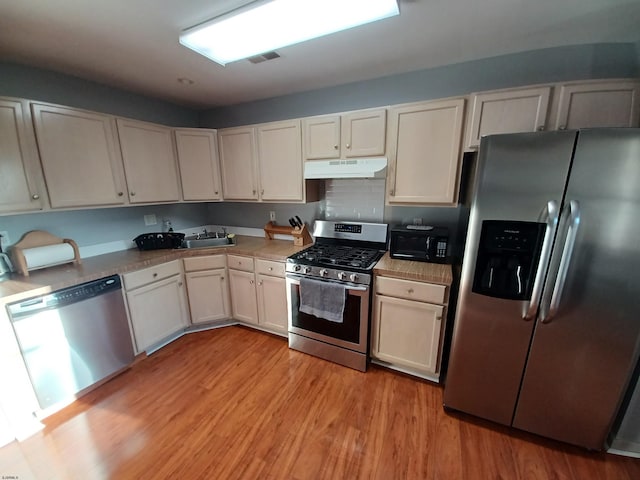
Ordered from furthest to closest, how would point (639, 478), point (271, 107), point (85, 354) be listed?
point (271, 107) → point (85, 354) → point (639, 478)

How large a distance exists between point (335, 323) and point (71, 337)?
1.96 m

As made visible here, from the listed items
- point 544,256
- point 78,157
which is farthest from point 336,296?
point 78,157

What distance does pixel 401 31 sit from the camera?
1.58 metres

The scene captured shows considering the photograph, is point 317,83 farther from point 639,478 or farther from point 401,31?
point 639,478

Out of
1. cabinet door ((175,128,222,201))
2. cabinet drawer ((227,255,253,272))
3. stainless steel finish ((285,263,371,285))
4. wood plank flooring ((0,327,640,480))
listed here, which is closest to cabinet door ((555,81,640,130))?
stainless steel finish ((285,263,371,285))

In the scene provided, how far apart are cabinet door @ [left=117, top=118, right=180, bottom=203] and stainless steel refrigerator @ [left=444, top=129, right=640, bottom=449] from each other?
2.80m

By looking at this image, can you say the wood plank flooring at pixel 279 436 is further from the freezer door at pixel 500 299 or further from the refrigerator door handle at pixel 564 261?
the refrigerator door handle at pixel 564 261

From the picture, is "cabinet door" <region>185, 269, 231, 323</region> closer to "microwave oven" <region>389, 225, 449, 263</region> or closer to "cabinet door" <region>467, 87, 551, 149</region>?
"microwave oven" <region>389, 225, 449, 263</region>

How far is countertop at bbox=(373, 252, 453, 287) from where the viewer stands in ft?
5.77

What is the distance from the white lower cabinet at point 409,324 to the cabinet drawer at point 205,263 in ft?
5.43

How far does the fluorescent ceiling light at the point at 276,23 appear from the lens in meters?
1.24

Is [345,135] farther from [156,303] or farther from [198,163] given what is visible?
[156,303]

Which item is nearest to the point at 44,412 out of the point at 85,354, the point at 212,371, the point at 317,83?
the point at 85,354

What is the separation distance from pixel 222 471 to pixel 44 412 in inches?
56.3
